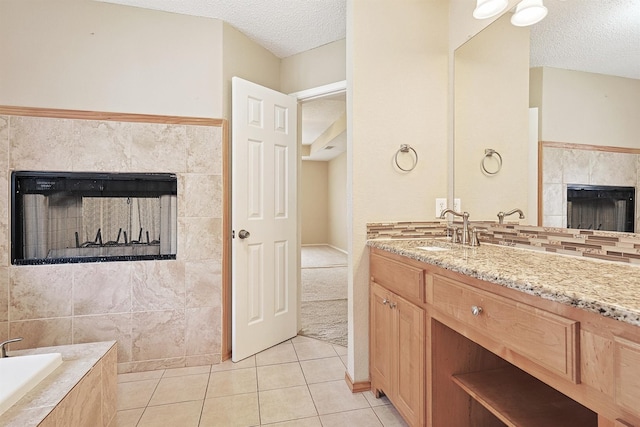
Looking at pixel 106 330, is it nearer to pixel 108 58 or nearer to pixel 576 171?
pixel 108 58

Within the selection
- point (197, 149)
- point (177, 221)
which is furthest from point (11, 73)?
point (177, 221)

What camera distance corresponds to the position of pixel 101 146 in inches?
84.9

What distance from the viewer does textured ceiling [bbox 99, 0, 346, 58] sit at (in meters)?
2.16

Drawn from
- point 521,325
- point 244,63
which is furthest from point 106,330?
point 521,325

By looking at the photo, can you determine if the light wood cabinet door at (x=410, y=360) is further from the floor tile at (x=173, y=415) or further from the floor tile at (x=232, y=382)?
the floor tile at (x=173, y=415)

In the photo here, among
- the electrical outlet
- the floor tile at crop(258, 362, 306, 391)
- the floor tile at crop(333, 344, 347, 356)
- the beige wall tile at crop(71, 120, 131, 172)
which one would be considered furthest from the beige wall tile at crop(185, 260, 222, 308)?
the electrical outlet

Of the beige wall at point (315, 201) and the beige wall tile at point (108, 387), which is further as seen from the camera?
the beige wall at point (315, 201)

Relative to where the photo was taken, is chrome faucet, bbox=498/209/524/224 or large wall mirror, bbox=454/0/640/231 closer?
large wall mirror, bbox=454/0/640/231

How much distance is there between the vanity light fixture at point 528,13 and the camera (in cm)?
147

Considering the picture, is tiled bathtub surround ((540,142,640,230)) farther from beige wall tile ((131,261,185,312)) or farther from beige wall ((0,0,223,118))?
beige wall tile ((131,261,185,312))

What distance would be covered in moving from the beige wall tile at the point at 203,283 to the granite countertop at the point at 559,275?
4.63 feet

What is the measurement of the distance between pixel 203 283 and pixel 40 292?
101 centimetres

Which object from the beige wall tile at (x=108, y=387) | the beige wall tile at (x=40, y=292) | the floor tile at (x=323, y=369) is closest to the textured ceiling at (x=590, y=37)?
the floor tile at (x=323, y=369)

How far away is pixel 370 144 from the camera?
1.91 meters
